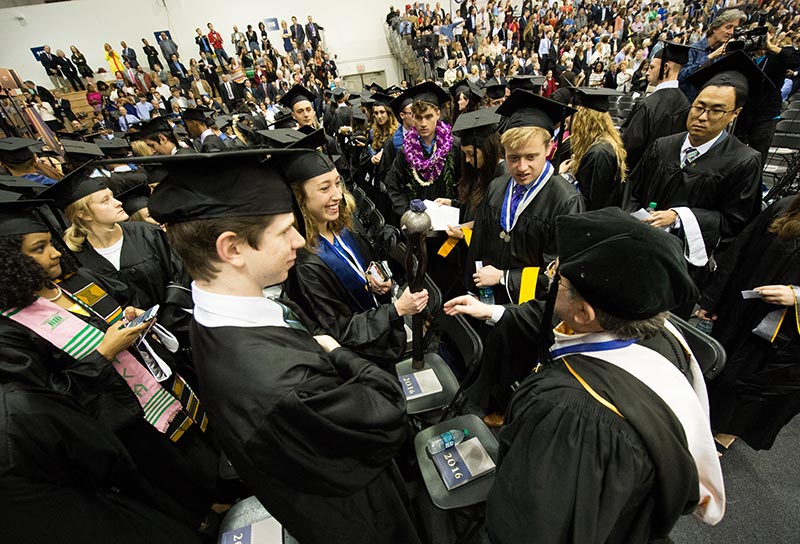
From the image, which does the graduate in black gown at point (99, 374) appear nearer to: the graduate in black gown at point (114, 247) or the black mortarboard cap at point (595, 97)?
the graduate in black gown at point (114, 247)

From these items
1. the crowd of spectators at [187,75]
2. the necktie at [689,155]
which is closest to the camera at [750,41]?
the necktie at [689,155]

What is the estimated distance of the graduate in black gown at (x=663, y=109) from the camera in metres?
3.72

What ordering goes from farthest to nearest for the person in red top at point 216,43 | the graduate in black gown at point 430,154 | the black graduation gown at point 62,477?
the person in red top at point 216,43 → the graduate in black gown at point 430,154 → the black graduation gown at point 62,477

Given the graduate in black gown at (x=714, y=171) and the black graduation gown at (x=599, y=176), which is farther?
the black graduation gown at (x=599, y=176)

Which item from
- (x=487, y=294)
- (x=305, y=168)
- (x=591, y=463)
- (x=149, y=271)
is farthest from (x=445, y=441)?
(x=149, y=271)

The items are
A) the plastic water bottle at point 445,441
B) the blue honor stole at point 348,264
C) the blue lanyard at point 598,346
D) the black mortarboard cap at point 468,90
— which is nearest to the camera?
the blue lanyard at point 598,346

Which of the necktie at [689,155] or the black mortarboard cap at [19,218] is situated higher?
the black mortarboard cap at [19,218]

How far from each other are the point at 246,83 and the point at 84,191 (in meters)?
17.7

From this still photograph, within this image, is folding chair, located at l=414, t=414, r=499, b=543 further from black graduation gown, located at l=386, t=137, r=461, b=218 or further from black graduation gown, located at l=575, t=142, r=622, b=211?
black graduation gown, located at l=386, t=137, r=461, b=218

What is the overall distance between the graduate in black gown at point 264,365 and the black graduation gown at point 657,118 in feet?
14.0

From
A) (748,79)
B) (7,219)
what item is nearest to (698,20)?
(748,79)

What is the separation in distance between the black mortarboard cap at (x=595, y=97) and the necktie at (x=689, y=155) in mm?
887

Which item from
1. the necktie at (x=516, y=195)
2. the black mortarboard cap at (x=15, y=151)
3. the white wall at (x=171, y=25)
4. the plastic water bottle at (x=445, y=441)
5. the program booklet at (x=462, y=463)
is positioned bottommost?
the program booklet at (x=462, y=463)

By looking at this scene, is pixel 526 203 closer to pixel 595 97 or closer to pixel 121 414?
pixel 595 97
